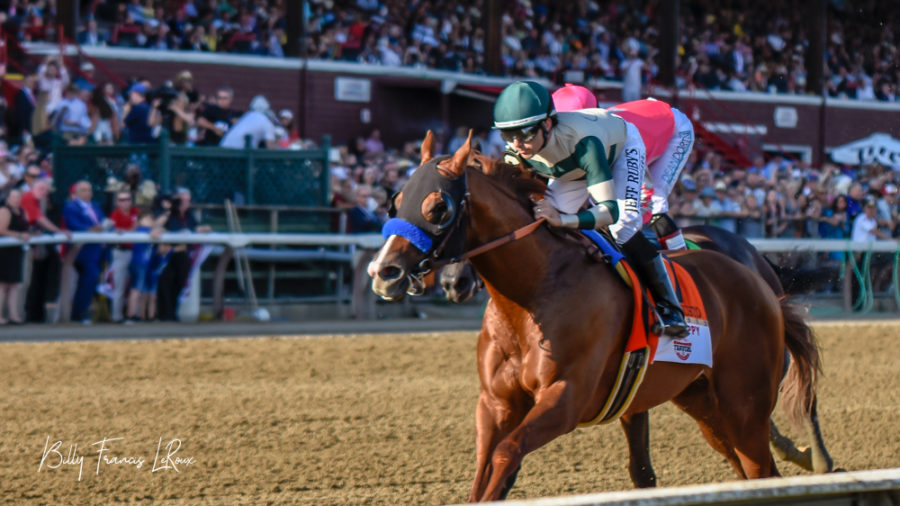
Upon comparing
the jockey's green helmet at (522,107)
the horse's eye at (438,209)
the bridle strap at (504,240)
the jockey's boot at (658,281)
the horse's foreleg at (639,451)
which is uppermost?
the jockey's green helmet at (522,107)

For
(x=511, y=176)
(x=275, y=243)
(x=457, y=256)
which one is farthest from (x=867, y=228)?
(x=457, y=256)

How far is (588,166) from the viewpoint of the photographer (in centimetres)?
418

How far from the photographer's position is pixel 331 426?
6.41m

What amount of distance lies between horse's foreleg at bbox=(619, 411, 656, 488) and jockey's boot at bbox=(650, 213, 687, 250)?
91 cm

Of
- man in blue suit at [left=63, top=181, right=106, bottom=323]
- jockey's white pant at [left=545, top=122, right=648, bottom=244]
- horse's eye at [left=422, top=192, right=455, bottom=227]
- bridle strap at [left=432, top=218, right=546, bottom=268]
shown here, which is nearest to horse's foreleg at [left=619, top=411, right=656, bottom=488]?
jockey's white pant at [left=545, top=122, right=648, bottom=244]

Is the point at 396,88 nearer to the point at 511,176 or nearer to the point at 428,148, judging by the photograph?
the point at 511,176

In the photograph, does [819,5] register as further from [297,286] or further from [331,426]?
[331,426]

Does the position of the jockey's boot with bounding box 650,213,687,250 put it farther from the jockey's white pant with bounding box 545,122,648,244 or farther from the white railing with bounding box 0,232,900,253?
the white railing with bounding box 0,232,900,253

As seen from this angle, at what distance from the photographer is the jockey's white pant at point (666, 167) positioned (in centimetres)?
532

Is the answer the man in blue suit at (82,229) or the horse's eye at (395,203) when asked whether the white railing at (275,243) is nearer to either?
the man in blue suit at (82,229)

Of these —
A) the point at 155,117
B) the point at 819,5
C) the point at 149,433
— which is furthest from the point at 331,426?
the point at 819,5

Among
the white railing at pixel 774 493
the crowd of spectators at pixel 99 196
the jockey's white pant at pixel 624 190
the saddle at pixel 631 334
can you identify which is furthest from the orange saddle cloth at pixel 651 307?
the crowd of spectators at pixel 99 196

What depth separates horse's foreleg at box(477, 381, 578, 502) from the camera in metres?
3.62

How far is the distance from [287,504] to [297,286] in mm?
7444
